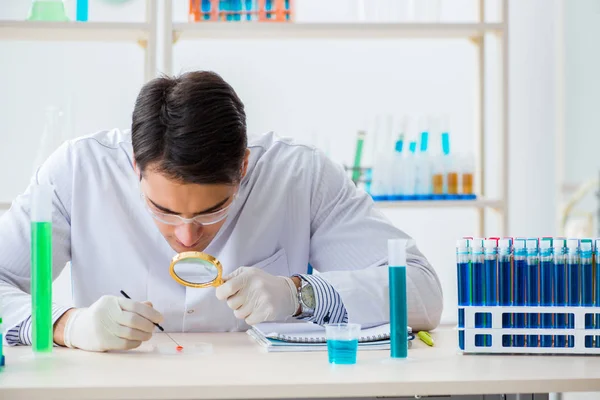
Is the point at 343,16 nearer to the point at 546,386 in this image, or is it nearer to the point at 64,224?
the point at 64,224

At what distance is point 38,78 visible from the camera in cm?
311

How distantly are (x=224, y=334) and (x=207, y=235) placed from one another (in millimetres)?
215

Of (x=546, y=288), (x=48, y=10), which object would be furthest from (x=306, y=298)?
(x=48, y=10)

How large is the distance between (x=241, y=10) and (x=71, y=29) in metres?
0.58

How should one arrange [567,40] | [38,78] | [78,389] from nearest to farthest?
[78,389] < [38,78] < [567,40]

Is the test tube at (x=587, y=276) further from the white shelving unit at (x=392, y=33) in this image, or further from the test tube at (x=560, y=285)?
the white shelving unit at (x=392, y=33)

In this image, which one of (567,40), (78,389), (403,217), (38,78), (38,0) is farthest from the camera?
(567,40)

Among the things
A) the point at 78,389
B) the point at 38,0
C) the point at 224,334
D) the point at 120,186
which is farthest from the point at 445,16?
the point at 78,389

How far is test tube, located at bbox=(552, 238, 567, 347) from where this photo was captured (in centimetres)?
140

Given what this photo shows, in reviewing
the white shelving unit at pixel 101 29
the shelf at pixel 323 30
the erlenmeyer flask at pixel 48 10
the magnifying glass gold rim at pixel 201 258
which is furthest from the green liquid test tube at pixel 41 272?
the erlenmeyer flask at pixel 48 10

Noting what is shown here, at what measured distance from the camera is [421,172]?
2.82 m

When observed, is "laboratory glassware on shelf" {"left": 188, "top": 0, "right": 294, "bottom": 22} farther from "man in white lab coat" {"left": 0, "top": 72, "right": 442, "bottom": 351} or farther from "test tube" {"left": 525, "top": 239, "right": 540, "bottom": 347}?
"test tube" {"left": 525, "top": 239, "right": 540, "bottom": 347}

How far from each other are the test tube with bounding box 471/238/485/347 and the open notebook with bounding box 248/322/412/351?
172 millimetres

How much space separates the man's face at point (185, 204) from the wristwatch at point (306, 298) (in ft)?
0.75
